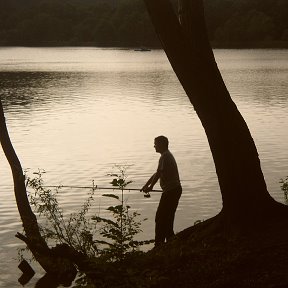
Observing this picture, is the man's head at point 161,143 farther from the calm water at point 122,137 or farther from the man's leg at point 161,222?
the calm water at point 122,137

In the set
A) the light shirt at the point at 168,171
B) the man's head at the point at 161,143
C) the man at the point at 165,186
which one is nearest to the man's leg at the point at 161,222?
the man at the point at 165,186

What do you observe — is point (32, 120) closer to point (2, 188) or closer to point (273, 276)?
point (2, 188)

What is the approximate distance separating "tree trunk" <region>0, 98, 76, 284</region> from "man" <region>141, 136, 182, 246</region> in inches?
62.2

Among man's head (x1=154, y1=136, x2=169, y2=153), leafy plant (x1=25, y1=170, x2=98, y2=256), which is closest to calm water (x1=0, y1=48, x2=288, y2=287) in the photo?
leafy plant (x1=25, y1=170, x2=98, y2=256)

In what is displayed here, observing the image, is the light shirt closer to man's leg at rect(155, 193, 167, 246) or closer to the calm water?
man's leg at rect(155, 193, 167, 246)

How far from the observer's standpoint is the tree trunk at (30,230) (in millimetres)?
10766

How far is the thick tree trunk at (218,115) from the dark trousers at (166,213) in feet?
5.00

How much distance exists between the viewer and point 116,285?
7504mm

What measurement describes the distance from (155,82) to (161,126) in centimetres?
3490

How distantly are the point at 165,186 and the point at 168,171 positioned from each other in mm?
263

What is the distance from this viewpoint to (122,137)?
33094 mm

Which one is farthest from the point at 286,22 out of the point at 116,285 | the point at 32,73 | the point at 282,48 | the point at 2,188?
the point at 116,285

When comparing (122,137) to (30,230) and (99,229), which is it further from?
(99,229)

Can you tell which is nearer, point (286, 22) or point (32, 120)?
point (32, 120)
